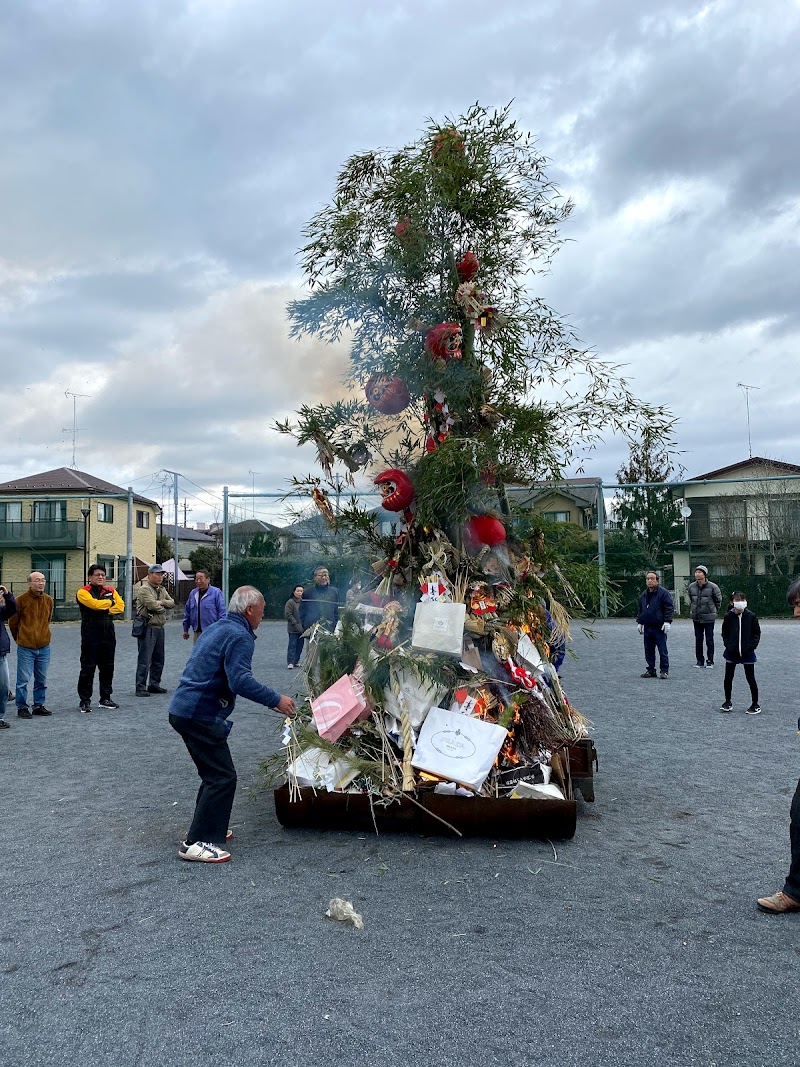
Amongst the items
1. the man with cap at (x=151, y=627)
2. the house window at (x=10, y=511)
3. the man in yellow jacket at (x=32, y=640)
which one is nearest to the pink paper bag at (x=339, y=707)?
the man in yellow jacket at (x=32, y=640)

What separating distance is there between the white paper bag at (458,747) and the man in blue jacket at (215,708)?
952 millimetres

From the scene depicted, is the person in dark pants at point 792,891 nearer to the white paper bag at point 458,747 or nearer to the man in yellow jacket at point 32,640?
the white paper bag at point 458,747

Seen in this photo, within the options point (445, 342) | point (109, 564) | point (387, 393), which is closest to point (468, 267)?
point (445, 342)

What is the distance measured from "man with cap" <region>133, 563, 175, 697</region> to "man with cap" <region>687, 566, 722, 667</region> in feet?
30.0

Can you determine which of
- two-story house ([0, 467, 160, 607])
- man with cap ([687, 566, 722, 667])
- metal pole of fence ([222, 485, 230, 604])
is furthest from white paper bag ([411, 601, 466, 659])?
two-story house ([0, 467, 160, 607])

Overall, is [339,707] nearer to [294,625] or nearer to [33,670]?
[33,670]

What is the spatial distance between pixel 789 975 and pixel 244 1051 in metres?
2.23

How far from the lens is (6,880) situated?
4.66 m

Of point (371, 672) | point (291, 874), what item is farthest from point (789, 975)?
point (371, 672)

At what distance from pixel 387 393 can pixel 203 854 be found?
134 inches

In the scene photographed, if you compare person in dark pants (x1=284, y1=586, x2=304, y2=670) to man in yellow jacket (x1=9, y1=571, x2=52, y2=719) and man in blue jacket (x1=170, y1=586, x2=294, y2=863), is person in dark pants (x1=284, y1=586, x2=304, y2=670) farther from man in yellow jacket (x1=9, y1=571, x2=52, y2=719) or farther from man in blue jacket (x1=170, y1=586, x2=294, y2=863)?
man in blue jacket (x1=170, y1=586, x2=294, y2=863)

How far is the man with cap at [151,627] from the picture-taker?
11.7m

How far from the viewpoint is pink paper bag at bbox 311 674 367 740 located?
5.46 metres

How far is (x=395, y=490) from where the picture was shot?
6.09 metres
